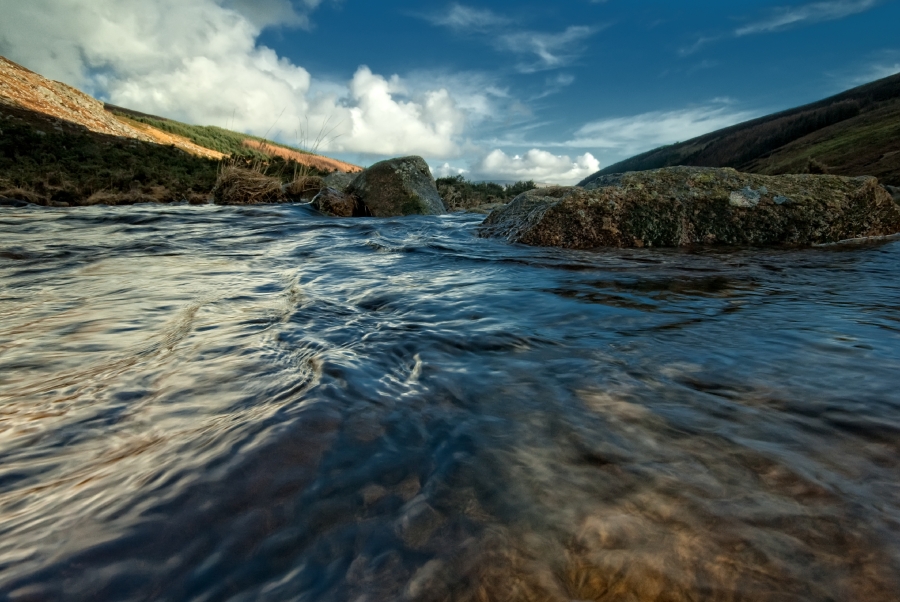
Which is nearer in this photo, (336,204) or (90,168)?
(336,204)

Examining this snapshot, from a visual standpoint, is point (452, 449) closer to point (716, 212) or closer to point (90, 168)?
point (716, 212)

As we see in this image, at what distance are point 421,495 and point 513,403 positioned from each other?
0.63 metres

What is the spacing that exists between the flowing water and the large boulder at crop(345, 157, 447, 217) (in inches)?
378

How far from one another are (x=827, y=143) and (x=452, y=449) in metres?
57.3

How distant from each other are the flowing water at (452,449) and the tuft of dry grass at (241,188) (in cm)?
1152

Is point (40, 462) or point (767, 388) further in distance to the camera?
point (767, 388)

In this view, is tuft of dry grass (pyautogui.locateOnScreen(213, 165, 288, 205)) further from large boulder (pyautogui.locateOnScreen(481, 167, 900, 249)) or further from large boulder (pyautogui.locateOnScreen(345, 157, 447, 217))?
large boulder (pyautogui.locateOnScreen(481, 167, 900, 249))

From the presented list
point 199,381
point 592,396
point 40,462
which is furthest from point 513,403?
point 40,462

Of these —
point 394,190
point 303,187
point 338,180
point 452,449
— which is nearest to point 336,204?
point 394,190

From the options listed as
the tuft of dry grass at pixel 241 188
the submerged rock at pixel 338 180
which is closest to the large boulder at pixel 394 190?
the tuft of dry grass at pixel 241 188

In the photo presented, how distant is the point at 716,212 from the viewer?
20.0 ft

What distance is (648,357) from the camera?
217cm

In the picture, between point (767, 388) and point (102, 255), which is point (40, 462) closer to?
point (767, 388)

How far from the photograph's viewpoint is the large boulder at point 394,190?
12.5 meters
